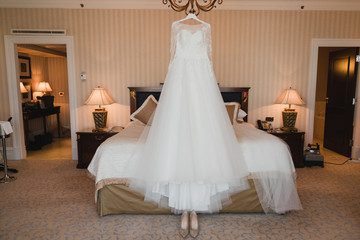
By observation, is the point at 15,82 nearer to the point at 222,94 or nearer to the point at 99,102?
the point at 99,102

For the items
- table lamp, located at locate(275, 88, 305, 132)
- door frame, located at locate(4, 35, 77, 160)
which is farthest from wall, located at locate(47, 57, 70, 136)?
table lamp, located at locate(275, 88, 305, 132)

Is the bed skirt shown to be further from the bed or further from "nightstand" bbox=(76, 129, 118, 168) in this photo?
"nightstand" bbox=(76, 129, 118, 168)

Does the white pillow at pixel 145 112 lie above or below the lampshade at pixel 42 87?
below

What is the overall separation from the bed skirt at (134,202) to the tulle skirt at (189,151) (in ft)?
0.68

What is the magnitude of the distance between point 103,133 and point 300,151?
3.09 metres

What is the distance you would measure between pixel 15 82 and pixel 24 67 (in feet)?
7.20

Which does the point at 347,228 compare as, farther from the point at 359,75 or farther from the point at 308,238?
the point at 359,75

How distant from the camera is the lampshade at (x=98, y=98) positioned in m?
4.25

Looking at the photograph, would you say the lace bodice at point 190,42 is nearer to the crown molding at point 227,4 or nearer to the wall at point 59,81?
the crown molding at point 227,4

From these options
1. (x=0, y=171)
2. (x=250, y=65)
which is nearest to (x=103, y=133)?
(x=0, y=171)

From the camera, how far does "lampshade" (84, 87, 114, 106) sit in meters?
4.25

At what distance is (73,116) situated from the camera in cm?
459

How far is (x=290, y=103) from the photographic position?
432 cm

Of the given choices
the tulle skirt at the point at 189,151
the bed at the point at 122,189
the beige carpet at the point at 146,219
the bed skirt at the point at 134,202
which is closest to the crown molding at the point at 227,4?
the tulle skirt at the point at 189,151
